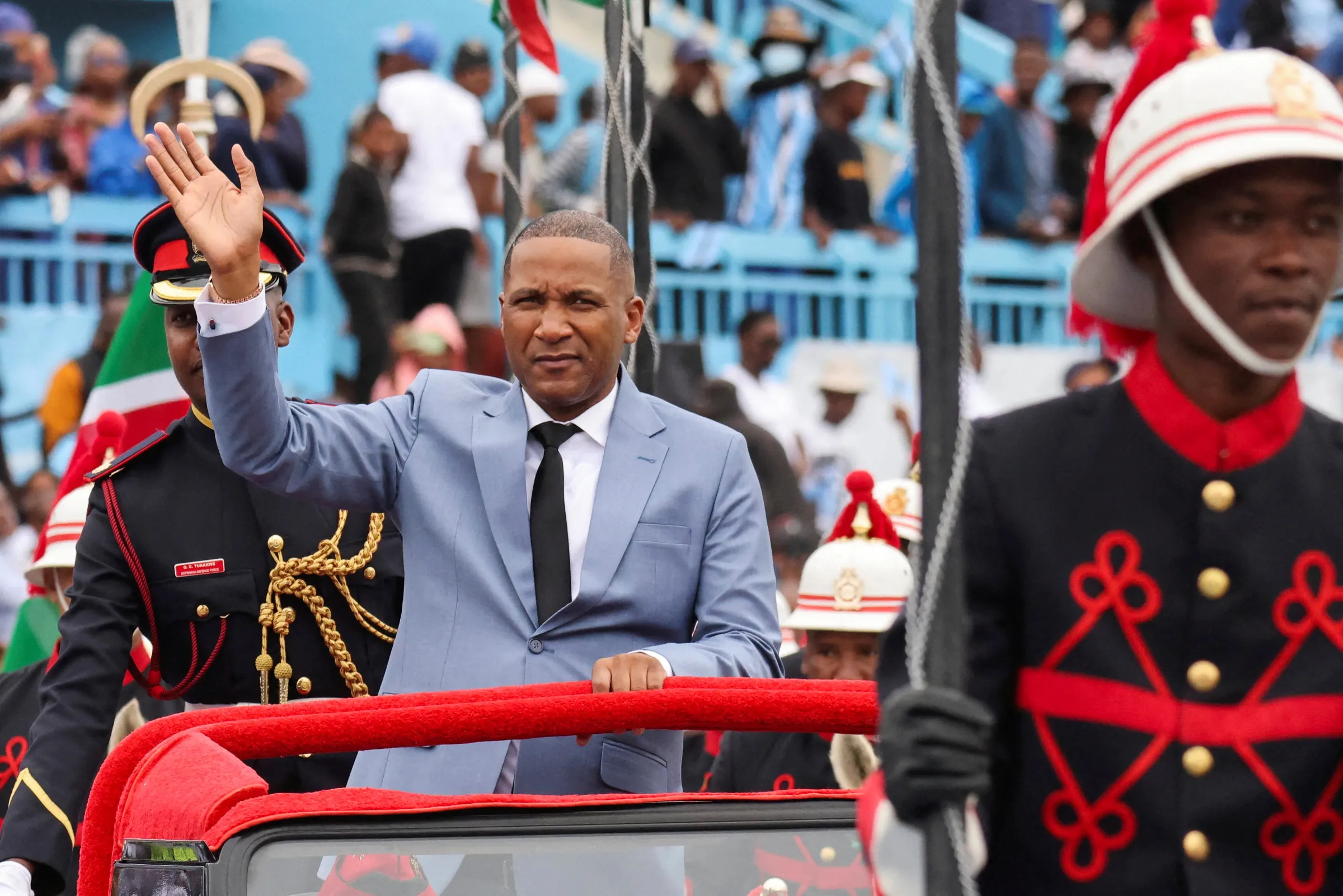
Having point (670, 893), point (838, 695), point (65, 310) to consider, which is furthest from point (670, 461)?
point (65, 310)

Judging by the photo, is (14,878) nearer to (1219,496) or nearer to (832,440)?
(1219,496)

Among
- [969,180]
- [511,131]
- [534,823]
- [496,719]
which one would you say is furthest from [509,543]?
[969,180]

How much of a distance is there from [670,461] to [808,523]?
667cm

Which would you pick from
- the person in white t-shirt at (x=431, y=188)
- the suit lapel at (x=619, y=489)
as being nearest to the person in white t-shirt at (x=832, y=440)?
the person in white t-shirt at (x=431, y=188)

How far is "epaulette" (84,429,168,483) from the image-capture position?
4.34 metres

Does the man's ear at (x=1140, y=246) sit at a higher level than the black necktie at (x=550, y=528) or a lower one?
higher

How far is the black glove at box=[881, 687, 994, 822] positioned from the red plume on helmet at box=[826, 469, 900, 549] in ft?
14.0

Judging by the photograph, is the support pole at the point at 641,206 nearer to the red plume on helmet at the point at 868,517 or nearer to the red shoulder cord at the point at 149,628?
the red plume on helmet at the point at 868,517

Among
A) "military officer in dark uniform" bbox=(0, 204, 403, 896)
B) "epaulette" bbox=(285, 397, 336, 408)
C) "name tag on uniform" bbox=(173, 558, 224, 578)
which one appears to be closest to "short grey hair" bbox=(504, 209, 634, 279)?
"epaulette" bbox=(285, 397, 336, 408)

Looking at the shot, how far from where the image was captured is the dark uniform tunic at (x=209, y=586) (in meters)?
4.10

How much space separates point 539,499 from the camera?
3676 millimetres

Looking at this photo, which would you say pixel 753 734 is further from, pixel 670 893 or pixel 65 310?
pixel 65 310

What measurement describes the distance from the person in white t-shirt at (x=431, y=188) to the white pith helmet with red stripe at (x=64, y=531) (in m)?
4.38

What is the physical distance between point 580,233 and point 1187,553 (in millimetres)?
1723
